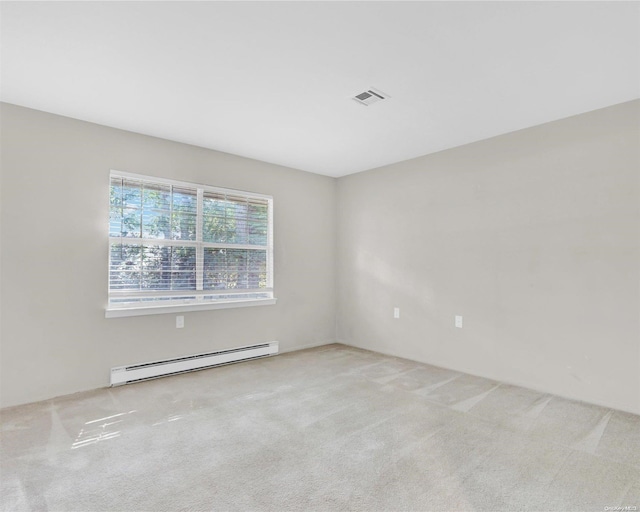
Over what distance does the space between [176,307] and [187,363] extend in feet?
1.97

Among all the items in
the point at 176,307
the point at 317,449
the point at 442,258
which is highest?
the point at 442,258

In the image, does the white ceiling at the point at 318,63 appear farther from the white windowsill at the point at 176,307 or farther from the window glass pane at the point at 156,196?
the white windowsill at the point at 176,307

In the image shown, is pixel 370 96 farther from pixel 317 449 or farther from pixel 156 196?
pixel 317 449

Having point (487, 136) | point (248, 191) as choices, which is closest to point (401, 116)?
point (487, 136)

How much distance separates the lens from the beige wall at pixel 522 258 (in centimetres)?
272

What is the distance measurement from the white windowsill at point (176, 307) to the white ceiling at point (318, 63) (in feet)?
5.58

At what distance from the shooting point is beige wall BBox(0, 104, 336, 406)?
2760 millimetres

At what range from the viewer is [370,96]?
263cm

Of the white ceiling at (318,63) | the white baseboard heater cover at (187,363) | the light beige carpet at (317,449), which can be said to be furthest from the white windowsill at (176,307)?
the white ceiling at (318,63)

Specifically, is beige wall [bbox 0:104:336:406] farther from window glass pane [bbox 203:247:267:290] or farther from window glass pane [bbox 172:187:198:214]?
window glass pane [bbox 203:247:267:290]

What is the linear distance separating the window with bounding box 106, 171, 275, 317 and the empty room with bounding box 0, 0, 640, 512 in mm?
25

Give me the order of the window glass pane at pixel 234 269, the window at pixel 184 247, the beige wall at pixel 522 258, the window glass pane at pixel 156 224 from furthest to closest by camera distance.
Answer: the window glass pane at pixel 234 269, the window glass pane at pixel 156 224, the window at pixel 184 247, the beige wall at pixel 522 258

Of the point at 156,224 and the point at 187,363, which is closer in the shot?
the point at 156,224

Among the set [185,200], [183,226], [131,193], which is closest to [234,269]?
[183,226]
